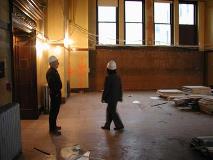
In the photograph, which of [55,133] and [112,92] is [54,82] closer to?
[55,133]

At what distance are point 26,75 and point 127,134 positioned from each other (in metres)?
3.38

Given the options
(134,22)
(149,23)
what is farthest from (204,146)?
(134,22)

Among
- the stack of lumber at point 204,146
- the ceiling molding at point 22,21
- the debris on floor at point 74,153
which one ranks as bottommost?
the debris on floor at point 74,153

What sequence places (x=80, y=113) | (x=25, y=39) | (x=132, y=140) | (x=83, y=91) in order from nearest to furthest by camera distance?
A: (x=132, y=140), (x=25, y=39), (x=80, y=113), (x=83, y=91)

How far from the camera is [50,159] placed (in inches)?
189

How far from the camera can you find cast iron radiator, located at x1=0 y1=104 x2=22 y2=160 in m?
4.11

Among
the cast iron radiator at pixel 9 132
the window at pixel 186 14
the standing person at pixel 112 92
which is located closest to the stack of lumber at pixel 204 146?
the standing person at pixel 112 92

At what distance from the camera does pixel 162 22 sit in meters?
15.9

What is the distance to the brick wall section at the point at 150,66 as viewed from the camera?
15242mm

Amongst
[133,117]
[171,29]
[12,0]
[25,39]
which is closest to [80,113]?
[133,117]

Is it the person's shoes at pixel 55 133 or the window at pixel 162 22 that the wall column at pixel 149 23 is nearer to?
the window at pixel 162 22

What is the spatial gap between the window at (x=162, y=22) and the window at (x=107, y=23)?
214 cm

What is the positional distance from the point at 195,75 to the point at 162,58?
1.96 meters

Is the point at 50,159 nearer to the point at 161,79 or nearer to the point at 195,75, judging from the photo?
the point at 161,79
